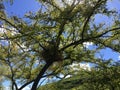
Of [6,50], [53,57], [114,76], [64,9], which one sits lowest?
[114,76]

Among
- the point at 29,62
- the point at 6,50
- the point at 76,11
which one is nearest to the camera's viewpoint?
the point at 76,11

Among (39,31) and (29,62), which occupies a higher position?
(29,62)

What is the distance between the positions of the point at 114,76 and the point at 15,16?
811 centimetres

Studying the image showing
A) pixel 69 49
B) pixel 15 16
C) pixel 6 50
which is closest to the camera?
pixel 15 16

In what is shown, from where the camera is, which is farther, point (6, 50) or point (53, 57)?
point (6, 50)

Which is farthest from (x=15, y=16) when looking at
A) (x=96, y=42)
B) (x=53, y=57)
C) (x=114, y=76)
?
(x=114, y=76)

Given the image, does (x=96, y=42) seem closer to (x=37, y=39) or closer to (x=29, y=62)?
(x=37, y=39)

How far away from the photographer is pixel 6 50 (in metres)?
28.6

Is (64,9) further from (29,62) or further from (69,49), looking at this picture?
(29,62)

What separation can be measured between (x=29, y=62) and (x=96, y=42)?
9746mm

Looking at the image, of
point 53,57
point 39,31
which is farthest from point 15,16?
point 53,57

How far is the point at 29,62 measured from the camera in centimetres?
→ 3098

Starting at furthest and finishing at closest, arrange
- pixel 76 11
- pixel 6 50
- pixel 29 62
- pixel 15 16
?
pixel 29 62
pixel 6 50
pixel 15 16
pixel 76 11

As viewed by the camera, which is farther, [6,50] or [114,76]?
[6,50]
